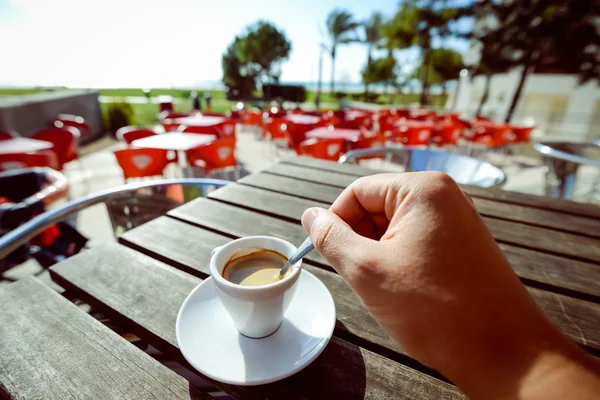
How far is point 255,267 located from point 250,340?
175mm

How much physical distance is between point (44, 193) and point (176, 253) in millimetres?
1431

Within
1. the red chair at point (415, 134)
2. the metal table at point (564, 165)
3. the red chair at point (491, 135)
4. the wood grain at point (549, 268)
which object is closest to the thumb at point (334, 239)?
the wood grain at point (549, 268)

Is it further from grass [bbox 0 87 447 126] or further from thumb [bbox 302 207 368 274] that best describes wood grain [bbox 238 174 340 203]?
grass [bbox 0 87 447 126]

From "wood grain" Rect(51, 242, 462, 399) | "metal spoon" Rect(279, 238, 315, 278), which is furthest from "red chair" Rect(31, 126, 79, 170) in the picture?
"metal spoon" Rect(279, 238, 315, 278)

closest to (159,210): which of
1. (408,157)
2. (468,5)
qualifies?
(408,157)

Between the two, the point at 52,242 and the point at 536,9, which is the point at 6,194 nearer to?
the point at 52,242

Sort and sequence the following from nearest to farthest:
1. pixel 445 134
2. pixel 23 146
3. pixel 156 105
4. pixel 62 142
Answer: pixel 23 146 → pixel 62 142 → pixel 445 134 → pixel 156 105

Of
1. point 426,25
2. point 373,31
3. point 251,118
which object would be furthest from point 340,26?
point 251,118

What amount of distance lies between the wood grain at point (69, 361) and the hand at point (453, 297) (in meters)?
0.40

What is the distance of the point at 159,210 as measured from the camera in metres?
1.75

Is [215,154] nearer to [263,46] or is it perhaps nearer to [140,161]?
[140,161]

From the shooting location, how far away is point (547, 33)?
14.8 m

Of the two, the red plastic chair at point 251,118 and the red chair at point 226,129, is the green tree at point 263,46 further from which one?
the red chair at point 226,129

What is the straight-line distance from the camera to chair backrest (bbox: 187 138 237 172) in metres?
4.32
